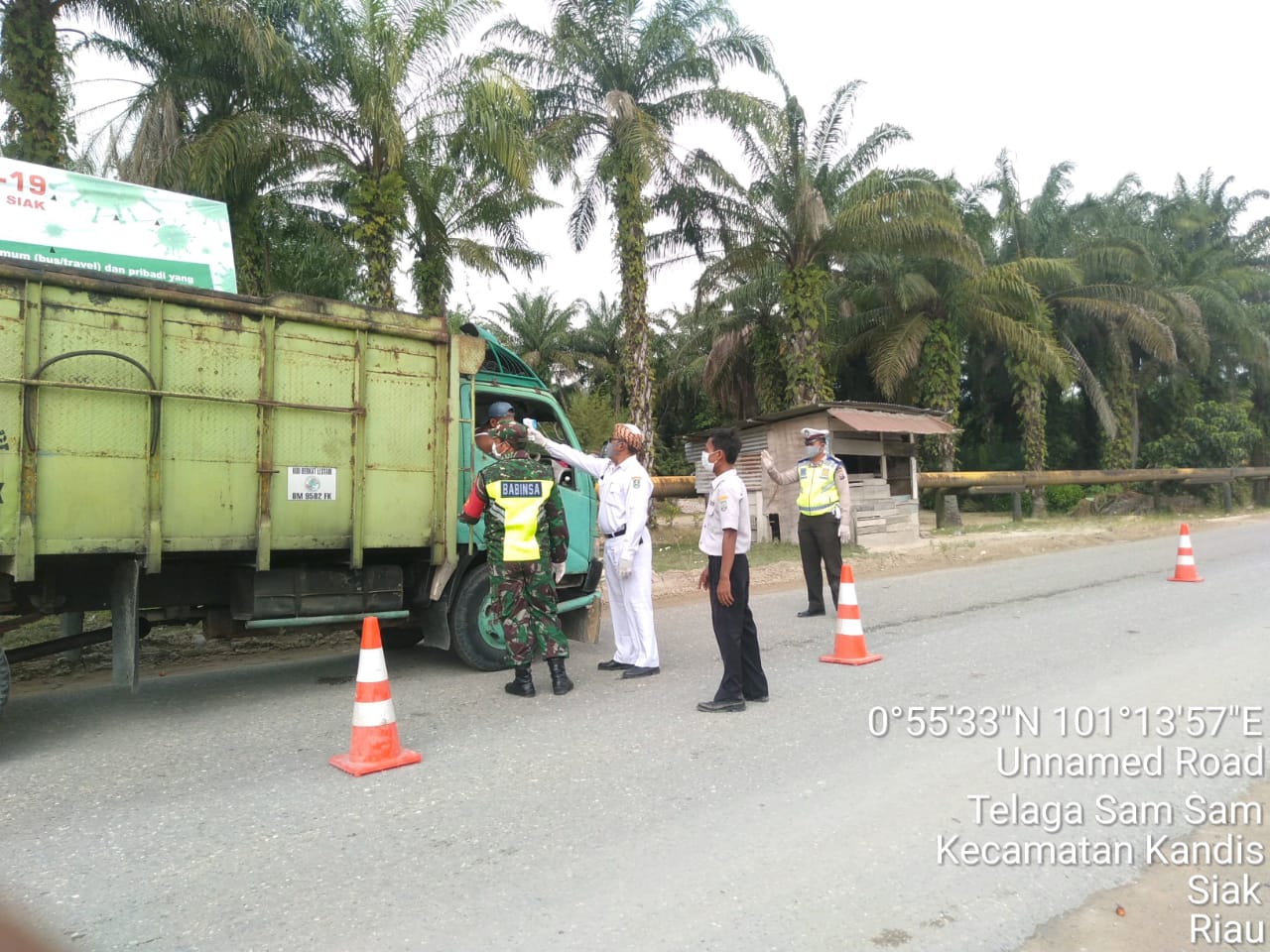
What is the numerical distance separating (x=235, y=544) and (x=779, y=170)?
1623cm

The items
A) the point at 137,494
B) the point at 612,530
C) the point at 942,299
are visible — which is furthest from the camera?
the point at 942,299

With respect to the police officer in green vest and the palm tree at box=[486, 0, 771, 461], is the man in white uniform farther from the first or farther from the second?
the palm tree at box=[486, 0, 771, 461]

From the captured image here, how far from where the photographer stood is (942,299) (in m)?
23.3

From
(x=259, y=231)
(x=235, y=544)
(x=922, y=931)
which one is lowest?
(x=922, y=931)

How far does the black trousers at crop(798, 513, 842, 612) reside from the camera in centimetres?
881

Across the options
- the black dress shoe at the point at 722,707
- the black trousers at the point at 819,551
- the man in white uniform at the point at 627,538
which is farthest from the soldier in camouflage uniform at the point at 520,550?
the black trousers at the point at 819,551

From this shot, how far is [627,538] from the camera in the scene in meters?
6.36

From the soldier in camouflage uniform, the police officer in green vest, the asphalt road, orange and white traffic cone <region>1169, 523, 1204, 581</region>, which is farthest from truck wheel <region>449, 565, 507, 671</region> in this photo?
orange and white traffic cone <region>1169, 523, 1204, 581</region>

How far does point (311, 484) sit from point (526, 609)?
1.58 m

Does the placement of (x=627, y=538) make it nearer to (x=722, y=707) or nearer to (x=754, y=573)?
(x=722, y=707)

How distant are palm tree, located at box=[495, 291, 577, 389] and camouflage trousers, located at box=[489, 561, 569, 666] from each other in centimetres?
2825

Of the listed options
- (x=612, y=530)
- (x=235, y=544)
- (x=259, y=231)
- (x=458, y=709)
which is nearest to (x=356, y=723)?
(x=458, y=709)

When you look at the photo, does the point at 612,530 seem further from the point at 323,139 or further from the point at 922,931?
the point at 323,139

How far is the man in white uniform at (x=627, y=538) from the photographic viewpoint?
6.40 meters
